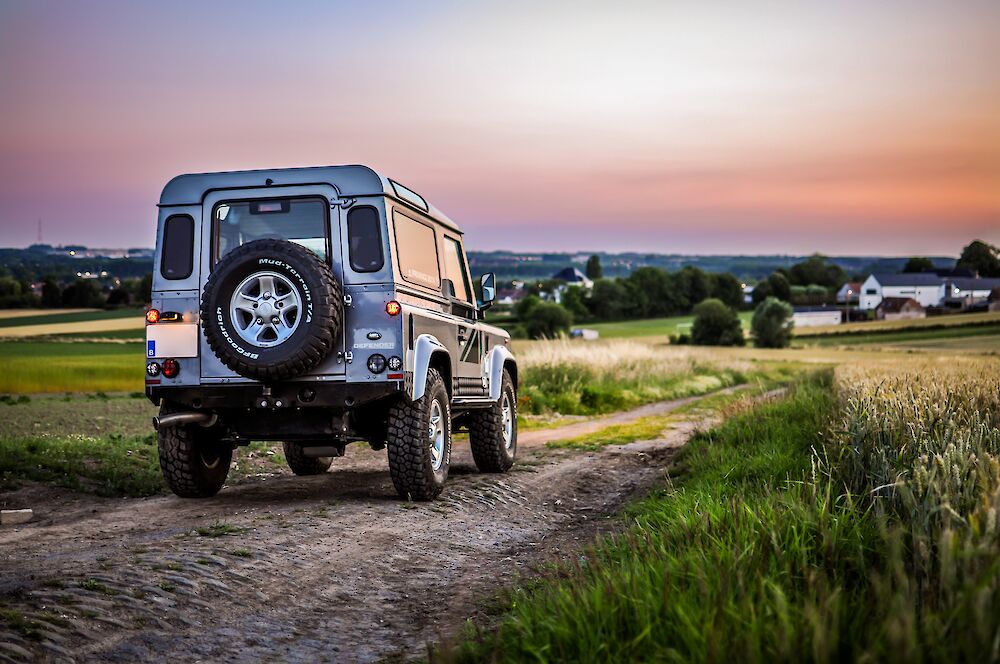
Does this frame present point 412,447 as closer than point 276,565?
No

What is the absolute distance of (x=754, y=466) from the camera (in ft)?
28.0

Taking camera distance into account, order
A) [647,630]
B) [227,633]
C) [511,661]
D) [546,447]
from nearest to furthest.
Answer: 1. [647,630]
2. [511,661]
3. [227,633]
4. [546,447]

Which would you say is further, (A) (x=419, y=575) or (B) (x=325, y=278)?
(B) (x=325, y=278)

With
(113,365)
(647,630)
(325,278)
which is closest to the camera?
(647,630)

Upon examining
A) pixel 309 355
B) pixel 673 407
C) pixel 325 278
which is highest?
pixel 325 278

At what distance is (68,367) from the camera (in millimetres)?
20422

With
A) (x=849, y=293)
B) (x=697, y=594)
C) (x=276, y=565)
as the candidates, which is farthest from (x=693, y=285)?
(x=697, y=594)

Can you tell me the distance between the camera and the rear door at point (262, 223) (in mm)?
8484

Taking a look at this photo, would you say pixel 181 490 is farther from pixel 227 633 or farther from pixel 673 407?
pixel 673 407

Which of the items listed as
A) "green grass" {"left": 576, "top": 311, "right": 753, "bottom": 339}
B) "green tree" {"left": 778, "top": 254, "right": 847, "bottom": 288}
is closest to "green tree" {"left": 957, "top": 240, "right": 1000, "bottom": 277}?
"green grass" {"left": 576, "top": 311, "right": 753, "bottom": 339}

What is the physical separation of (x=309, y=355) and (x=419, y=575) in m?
2.35

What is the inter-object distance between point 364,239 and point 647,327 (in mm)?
72099

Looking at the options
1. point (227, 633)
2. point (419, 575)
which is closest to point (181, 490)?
point (419, 575)

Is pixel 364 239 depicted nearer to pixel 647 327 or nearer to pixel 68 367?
pixel 68 367
